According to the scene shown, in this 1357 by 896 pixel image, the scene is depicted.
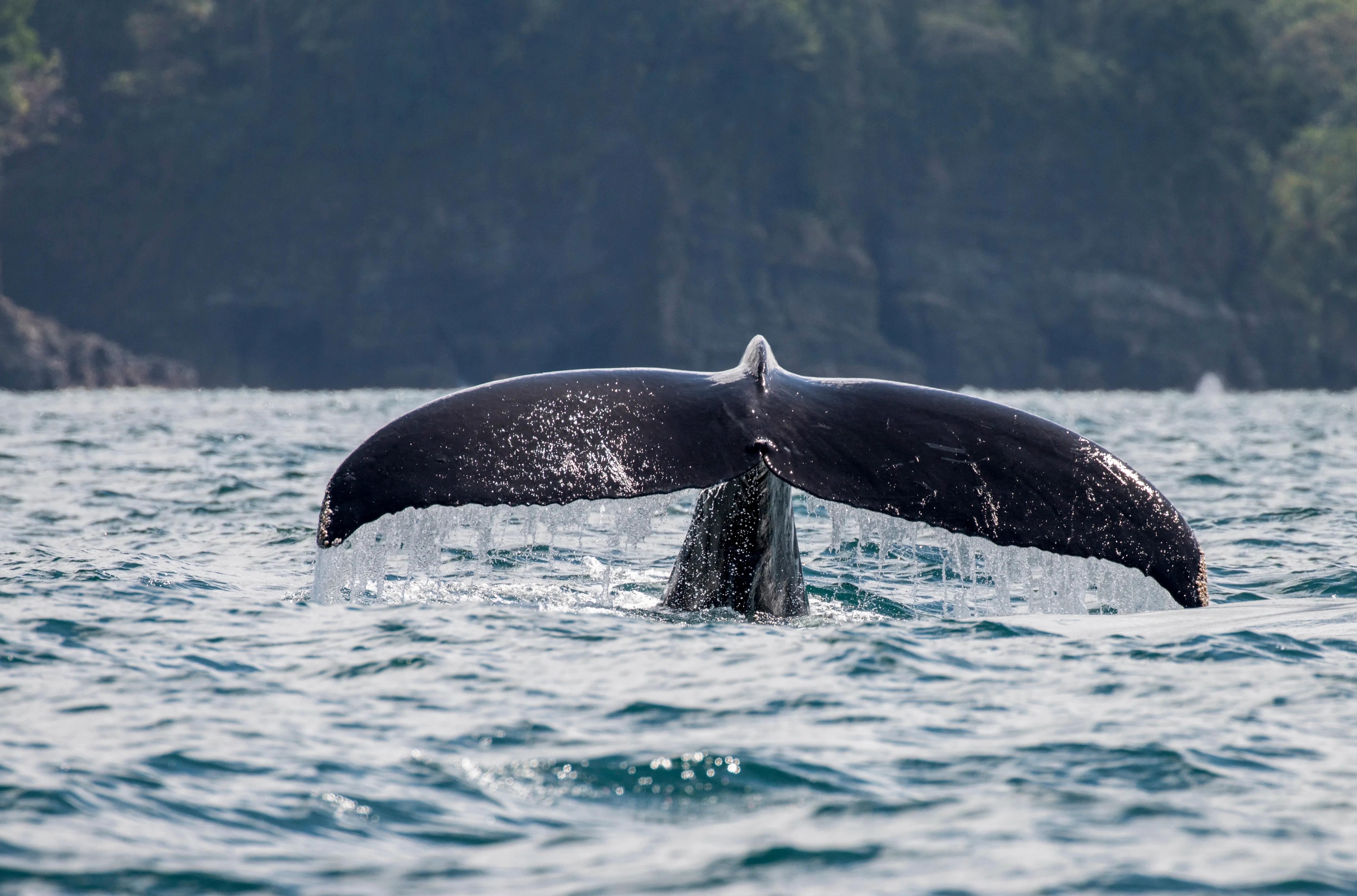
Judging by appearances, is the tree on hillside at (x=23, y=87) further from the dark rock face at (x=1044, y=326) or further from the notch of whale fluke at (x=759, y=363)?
the notch of whale fluke at (x=759, y=363)

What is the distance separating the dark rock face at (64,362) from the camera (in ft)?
168

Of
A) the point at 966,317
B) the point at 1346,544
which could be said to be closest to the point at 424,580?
the point at 1346,544

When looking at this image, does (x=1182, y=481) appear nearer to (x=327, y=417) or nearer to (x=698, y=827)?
(x=698, y=827)

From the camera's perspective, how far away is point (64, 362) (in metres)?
52.7

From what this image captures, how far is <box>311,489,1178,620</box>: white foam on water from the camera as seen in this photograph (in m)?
5.90

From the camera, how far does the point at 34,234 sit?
5853cm

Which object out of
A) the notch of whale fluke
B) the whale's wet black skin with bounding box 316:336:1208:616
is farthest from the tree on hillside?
the whale's wet black skin with bounding box 316:336:1208:616

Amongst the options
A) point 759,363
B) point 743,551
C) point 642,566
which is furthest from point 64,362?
point 759,363

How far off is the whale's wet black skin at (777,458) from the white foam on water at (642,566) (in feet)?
0.32

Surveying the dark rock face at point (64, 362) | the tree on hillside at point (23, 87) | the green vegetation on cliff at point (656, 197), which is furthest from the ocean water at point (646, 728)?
the green vegetation on cliff at point (656, 197)

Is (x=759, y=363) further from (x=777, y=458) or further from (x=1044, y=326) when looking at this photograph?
(x=1044, y=326)

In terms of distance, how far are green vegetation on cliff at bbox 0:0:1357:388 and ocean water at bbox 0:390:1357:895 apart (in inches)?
1998

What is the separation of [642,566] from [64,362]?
1850 inches

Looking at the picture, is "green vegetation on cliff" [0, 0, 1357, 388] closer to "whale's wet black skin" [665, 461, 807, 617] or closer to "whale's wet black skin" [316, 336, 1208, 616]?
"whale's wet black skin" [665, 461, 807, 617]
